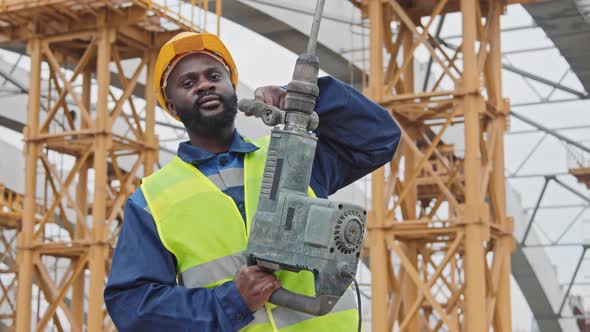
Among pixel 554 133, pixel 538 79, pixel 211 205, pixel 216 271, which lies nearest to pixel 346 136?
pixel 211 205

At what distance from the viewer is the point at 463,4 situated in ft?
52.6

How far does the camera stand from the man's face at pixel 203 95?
3.82 meters

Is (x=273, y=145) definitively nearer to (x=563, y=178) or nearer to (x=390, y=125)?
(x=390, y=125)

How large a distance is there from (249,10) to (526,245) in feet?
56.2

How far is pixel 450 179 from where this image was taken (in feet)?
58.1

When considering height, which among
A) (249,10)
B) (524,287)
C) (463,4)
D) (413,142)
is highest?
(249,10)

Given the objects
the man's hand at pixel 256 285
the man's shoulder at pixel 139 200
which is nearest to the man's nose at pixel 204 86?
the man's shoulder at pixel 139 200

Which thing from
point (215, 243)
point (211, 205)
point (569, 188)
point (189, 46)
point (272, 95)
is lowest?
point (215, 243)

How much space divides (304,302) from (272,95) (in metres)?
0.81

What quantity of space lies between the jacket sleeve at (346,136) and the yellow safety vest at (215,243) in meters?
0.36

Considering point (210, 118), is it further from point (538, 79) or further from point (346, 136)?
point (538, 79)

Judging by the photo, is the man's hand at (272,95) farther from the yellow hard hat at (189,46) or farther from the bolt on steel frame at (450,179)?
the bolt on steel frame at (450,179)

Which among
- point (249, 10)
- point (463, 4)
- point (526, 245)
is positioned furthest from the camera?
point (526, 245)

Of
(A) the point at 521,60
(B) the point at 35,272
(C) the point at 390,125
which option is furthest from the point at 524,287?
(C) the point at 390,125
